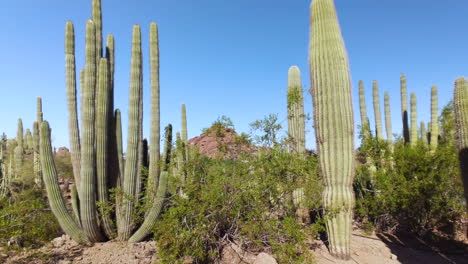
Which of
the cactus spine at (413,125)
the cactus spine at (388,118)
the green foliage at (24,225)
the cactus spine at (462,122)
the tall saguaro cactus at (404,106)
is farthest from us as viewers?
the tall saguaro cactus at (404,106)

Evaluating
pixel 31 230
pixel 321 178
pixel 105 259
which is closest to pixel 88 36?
pixel 31 230

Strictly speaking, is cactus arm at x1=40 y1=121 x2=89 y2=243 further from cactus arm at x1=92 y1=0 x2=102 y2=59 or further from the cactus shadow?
the cactus shadow

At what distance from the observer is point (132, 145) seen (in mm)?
6344

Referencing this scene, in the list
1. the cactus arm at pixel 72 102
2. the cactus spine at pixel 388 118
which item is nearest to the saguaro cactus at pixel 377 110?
the cactus spine at pixel 388 118

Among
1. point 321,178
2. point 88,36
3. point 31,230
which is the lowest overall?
point 31,230

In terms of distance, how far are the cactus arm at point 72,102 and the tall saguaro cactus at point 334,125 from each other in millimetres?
4967

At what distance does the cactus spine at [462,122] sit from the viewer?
13.2 ft

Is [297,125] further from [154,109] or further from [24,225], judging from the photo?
[24,225]

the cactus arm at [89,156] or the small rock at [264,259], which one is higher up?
the cactus arm at [89,156]

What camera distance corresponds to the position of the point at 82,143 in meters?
6.09

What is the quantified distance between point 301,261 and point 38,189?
9064 millimetres

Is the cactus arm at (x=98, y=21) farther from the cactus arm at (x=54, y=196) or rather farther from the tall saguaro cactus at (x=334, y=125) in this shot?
the tall saguaro cactus at (x=334, y=125)

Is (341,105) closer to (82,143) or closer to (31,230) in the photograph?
(82,143)

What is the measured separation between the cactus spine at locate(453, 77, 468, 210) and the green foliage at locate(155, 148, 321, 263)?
2.26m
